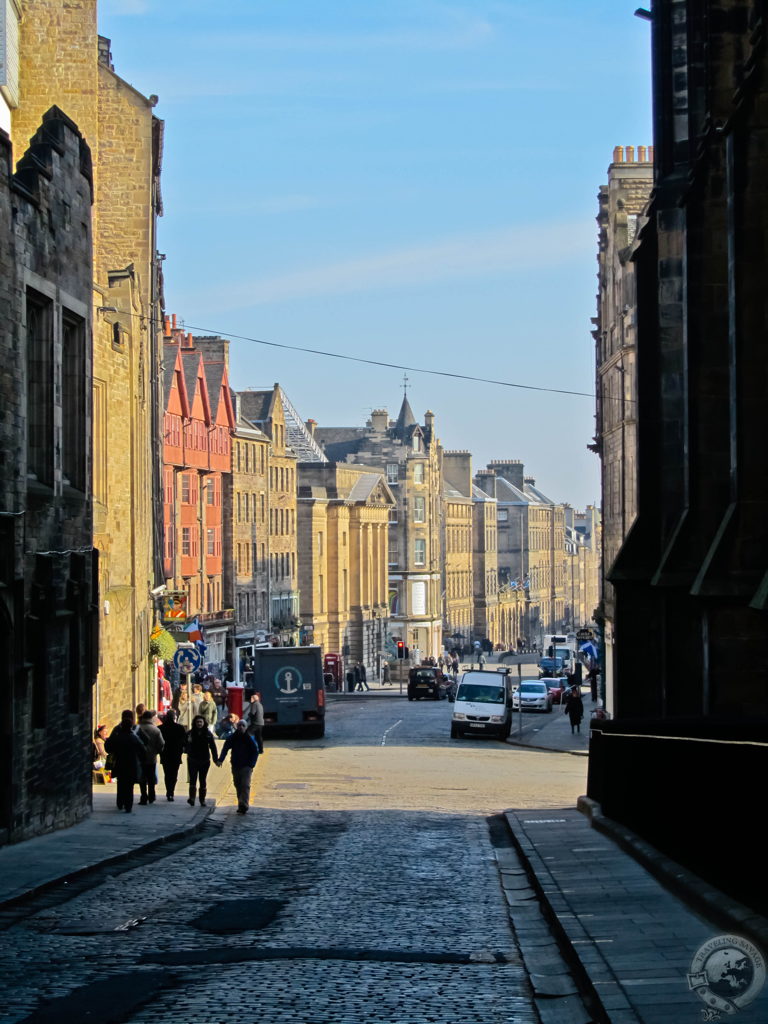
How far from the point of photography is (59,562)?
820 inches

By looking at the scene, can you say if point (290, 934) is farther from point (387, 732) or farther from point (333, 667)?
point (333, 667)

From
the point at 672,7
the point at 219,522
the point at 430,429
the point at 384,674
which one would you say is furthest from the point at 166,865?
the point at 430,429

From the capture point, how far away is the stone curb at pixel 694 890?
10172mm

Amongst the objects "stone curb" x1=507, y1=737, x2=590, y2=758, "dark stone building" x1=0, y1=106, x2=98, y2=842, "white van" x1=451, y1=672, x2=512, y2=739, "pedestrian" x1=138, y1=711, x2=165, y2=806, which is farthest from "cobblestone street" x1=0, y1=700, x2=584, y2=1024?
"white van" x1=451, y1=672, x2=512, y2=739

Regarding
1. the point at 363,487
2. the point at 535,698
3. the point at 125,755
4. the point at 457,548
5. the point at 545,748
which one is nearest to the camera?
the point at 125,755

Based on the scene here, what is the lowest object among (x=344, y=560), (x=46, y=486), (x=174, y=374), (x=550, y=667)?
(x=550, y=667)

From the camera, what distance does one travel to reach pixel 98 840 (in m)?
19.2

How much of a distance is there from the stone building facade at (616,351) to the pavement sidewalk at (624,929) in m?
35.7

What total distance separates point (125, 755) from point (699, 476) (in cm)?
903

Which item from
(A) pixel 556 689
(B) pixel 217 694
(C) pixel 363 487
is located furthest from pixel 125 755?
(C) pixel 363 487

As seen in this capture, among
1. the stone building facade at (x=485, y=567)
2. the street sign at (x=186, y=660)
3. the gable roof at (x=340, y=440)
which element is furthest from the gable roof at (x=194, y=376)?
the stone building facade at (x=485, y=567)

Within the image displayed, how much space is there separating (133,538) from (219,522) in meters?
46.7

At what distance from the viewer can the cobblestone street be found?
9.50 m

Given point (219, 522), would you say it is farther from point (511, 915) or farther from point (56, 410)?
point (511, 915)
